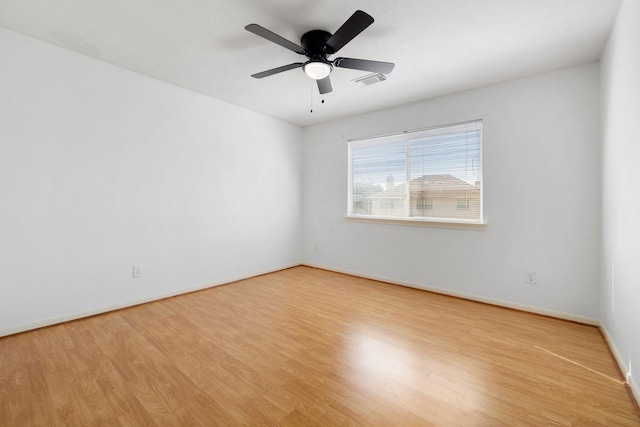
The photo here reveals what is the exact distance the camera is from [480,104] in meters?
3.16

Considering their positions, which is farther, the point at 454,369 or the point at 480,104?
the point at 480,104

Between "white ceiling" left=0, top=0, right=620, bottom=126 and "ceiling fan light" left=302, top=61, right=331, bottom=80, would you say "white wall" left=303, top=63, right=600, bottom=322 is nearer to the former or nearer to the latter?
"white ceiling" left=0, top=0, right=620, bottom=126

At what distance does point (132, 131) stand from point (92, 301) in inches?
71.6

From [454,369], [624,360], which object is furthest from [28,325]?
[624,360]

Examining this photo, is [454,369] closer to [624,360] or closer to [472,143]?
[624,360]

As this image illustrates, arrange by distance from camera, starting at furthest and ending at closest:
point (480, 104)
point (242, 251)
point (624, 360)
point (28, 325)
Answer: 1. point (242, 251)
2. point (480, 104)
3. point (28, 325)
4. point (624, 360)

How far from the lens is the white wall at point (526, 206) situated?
8.50 ft

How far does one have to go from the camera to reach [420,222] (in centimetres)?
358

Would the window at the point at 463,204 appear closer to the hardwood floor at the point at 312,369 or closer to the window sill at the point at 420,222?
the window sill at the point at 420,222

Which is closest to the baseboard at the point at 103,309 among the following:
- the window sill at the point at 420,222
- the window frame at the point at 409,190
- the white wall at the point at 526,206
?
the window sill at the point at 420,222

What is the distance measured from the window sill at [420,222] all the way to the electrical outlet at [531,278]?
638mm

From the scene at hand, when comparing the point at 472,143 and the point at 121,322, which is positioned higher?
the point at 472,143

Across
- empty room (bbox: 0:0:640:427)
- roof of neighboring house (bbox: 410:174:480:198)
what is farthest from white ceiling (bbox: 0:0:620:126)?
roof of neighboring house (bbox: 410:174:480:198)

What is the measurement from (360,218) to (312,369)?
269 cm
